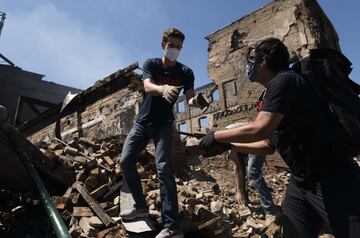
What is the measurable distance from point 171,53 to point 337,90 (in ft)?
6.43

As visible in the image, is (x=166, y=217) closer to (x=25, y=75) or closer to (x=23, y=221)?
(x=23, y=221)

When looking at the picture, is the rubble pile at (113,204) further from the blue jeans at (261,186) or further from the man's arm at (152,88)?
the man's arm at (152,88)

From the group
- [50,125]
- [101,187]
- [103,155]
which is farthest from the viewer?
[50,125]

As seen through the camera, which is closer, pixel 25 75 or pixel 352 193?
pixel 352 193

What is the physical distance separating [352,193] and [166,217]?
64.3 inches

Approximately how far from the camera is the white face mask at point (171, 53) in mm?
3381

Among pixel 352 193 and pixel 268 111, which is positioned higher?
pixel 268 111

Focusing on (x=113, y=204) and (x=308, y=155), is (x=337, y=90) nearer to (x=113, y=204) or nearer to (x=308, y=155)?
(x=308, y=155)

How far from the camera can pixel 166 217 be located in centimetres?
280

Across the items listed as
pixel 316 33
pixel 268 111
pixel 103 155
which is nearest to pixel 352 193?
pixel 268 111

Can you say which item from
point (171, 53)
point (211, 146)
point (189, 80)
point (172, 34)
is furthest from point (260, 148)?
point (172, 34)

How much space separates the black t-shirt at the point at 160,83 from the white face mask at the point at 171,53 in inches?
4.7

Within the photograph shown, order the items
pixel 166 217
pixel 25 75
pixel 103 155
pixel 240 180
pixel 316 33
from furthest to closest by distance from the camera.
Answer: pixel 25 75
pixel 316 33
pixel 103 155
pixel 240 180
pixel 166 217

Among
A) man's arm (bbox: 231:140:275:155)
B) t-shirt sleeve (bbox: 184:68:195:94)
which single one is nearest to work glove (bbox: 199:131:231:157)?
man's arm (bbox: 231:140:275:155)
